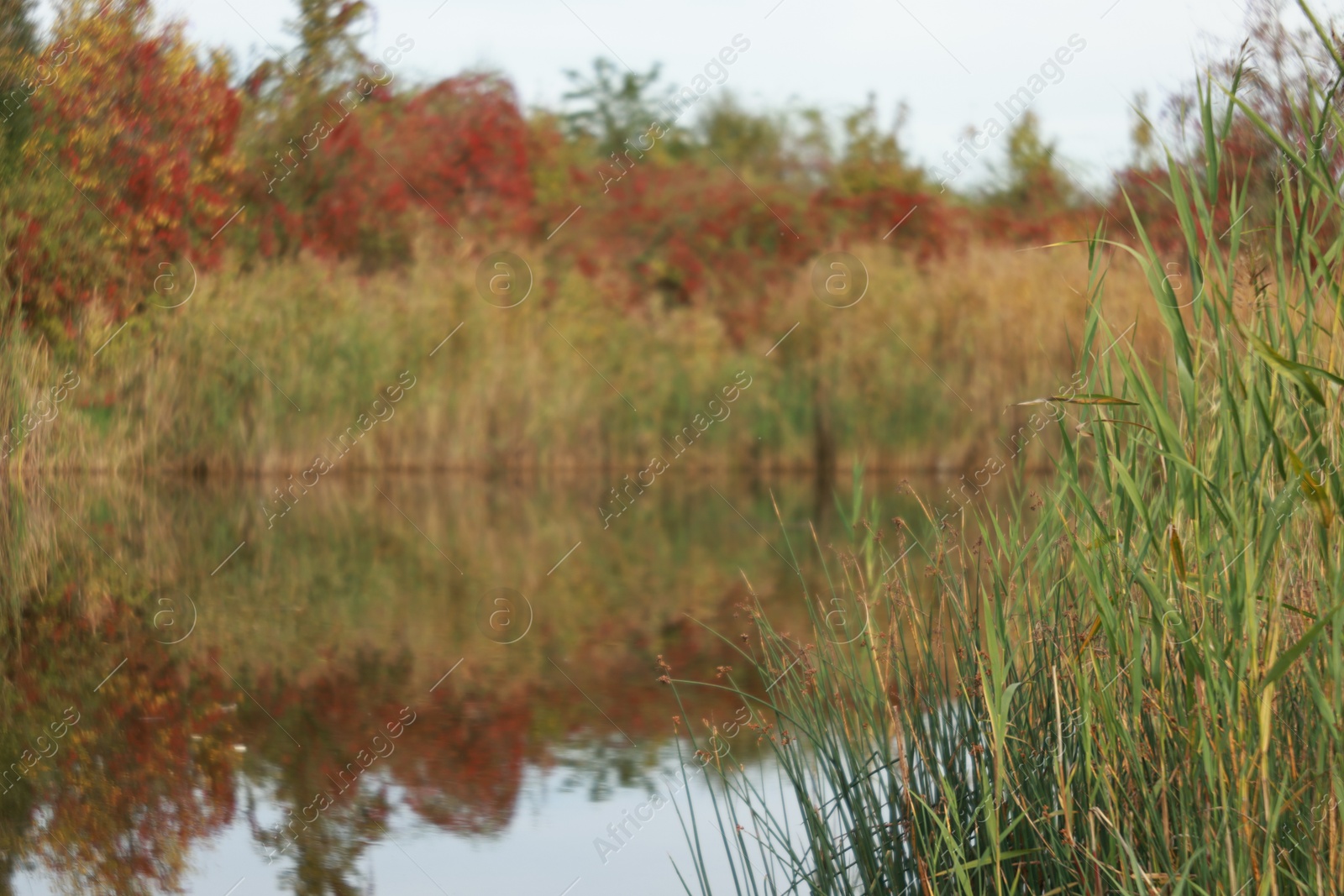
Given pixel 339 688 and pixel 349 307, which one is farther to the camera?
pixel 349 307

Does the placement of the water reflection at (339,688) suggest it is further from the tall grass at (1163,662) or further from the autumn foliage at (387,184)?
the autumn foliage at (387,184)

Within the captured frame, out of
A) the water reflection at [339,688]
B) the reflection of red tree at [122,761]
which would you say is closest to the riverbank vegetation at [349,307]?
the water reflection at [339,688]

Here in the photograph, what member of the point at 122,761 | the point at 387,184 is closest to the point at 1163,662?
the point at 122,761

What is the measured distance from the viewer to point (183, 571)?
6148 mm

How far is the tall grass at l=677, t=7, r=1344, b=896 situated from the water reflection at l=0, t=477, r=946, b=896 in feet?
2.63

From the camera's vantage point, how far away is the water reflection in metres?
2.74

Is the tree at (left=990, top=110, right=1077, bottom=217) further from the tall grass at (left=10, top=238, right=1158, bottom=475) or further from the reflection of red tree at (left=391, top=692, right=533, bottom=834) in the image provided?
the reflection of red tree at (left=391, top=692, right=533, bottom=834)

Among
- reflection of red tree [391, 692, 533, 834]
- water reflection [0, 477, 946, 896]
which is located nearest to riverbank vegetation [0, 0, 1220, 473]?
water reflection [0, 477, 946, 896]

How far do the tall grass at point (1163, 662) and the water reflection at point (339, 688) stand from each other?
80 cm

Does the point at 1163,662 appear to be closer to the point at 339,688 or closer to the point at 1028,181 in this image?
the point at 339,688

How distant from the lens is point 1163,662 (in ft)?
5.35

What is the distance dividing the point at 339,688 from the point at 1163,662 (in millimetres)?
2923

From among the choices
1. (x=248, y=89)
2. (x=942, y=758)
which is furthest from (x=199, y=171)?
(x=942, y=758)

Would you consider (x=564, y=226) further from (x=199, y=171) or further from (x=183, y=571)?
(x=183, y=571)
